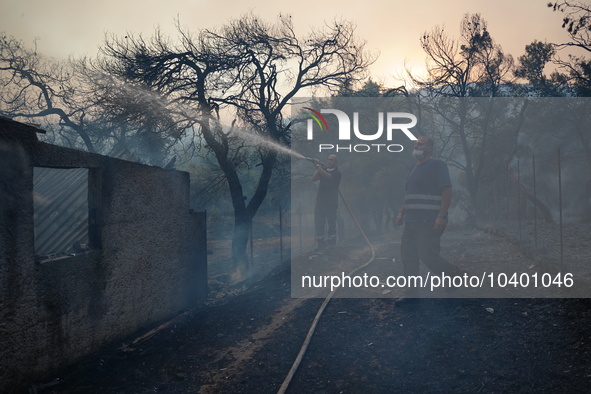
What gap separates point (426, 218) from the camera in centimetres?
617

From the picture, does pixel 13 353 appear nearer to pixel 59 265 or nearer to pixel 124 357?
pixel 59 265

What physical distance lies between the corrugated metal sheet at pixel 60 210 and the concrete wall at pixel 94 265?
644 millimetres

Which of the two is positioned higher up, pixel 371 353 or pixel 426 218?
pixel 426 218

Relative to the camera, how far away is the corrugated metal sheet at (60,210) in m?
7.12

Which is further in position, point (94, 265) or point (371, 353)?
point (94, 265)

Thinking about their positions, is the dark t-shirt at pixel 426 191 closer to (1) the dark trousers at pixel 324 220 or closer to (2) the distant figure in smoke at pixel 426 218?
(2) the distant figure in smoke at pixel 426 218

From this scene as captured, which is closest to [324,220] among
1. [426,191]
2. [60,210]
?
[426,191]

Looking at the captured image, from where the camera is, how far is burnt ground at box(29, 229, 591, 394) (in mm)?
4207

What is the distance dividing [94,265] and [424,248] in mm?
4331

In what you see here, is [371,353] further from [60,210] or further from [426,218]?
[60,210]

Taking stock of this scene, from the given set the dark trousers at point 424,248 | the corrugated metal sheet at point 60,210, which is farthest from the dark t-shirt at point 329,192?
the corrugated metal sheet at point 60,210

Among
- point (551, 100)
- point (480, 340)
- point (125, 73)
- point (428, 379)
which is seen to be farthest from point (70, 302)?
point (551, 100)

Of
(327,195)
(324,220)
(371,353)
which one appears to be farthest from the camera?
(324,220)

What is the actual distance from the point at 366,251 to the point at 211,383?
835 centimetres
